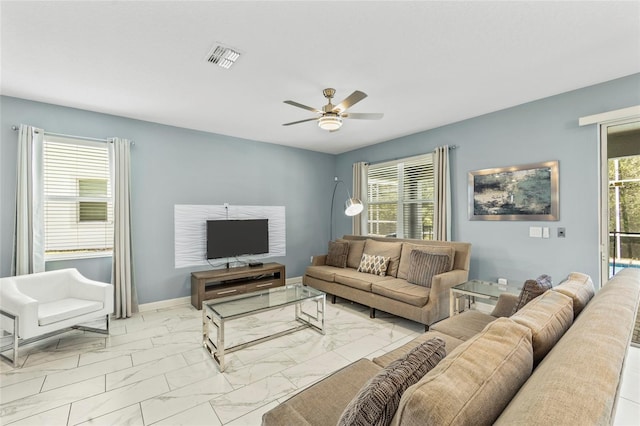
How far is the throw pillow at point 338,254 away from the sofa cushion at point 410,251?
963 mm

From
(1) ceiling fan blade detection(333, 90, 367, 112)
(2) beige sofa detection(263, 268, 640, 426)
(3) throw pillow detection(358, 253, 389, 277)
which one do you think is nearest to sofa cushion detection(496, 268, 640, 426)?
(2) beige sofa detection(263, 268, 640, 426)

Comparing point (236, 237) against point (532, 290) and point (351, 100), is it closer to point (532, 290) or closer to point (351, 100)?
point (351, 100)

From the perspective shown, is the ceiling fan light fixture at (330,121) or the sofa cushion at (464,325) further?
the ceiling fan light fixture at (330,121)

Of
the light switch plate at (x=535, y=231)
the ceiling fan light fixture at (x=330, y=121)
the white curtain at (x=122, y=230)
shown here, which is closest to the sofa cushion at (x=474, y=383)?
the ceiling fan light fixture at (x=330, y=121)

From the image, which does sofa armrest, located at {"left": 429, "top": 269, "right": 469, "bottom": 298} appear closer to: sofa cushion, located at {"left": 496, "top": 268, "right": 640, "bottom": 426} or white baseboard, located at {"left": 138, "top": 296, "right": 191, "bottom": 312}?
sofa cushion, located at {"left": 496, "top": 268, "right": 640, "bottom": 426}

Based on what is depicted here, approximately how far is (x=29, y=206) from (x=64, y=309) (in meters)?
1.33

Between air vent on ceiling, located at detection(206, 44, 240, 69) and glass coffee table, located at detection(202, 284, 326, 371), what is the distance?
218cm

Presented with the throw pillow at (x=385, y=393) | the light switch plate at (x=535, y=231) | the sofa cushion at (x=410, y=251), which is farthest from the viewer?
the sofa cushion at (x=410, y=251)

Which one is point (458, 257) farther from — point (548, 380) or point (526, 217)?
point (548, 380)

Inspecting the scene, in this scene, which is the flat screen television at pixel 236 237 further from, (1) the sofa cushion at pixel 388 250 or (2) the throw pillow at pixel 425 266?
(2) the throw pillow at pixel 425 266

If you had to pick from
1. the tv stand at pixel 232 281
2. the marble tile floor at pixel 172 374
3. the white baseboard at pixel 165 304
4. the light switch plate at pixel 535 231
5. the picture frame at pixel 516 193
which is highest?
the picture frame at pixel 516 193

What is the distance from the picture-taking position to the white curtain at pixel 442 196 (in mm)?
4098

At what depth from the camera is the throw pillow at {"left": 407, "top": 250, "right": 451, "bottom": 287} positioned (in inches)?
137

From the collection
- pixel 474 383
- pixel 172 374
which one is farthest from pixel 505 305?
pixel 172 374
